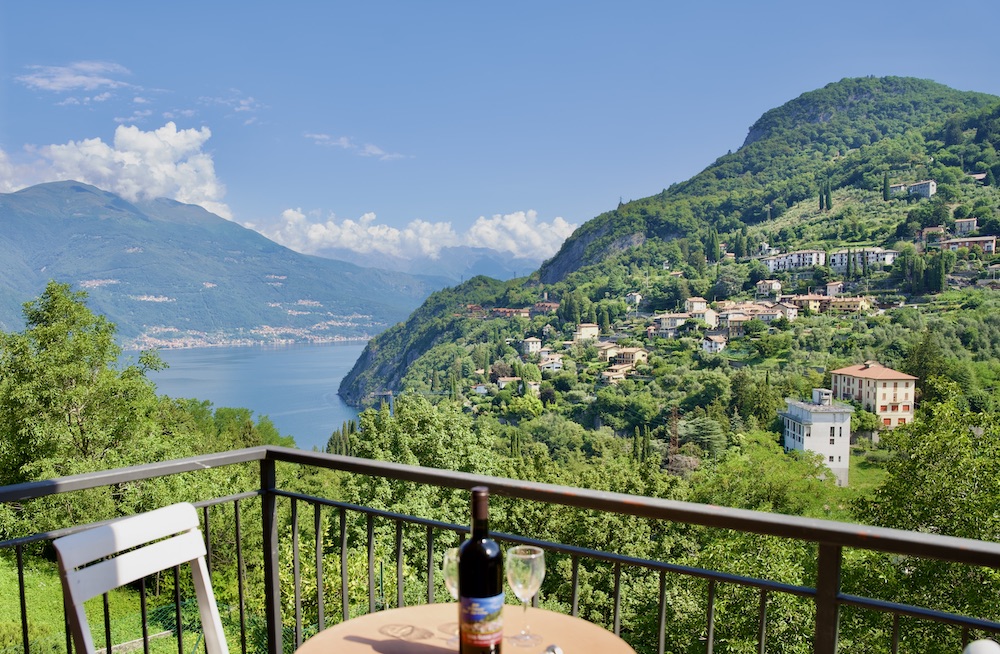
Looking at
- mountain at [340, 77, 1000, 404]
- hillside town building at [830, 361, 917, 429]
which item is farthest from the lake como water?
hillside town building at [830, 361, 917, 429]

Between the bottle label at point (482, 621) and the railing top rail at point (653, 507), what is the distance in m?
0.49

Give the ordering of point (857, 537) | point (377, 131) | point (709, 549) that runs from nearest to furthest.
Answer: point (857, 537) < point (709, 549) < point (377, 131)

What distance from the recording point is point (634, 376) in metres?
65.4

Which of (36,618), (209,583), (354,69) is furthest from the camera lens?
(354,69)

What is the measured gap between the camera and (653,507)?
4.71ft

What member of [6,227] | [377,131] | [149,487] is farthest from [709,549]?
[6,227]

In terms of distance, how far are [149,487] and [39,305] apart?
16.6ft

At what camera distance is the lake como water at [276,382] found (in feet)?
245

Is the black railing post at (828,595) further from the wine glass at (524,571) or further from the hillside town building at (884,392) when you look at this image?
the hillside town building at (884,392)

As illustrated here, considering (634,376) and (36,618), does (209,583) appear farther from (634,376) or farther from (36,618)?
(634,376)

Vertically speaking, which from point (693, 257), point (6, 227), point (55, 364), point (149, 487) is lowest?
point (149, 487)

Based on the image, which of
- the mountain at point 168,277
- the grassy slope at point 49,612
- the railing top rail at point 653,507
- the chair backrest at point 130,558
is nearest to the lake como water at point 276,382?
the mountain at point 168,277

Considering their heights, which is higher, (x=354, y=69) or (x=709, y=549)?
(x=354, y=69)

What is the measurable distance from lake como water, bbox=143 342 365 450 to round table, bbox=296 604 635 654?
5783cm
